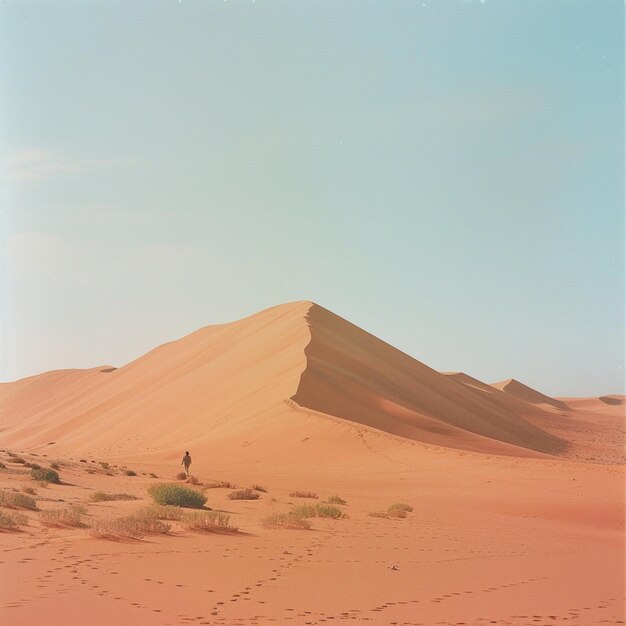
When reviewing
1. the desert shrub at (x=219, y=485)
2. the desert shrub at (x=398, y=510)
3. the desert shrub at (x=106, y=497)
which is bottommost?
the desert shrub at (x=398, y=510)

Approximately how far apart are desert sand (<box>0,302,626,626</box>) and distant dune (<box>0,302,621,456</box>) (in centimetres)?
21

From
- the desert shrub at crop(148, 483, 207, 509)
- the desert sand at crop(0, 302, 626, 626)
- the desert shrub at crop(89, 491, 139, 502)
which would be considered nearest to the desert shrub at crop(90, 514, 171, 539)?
the desert sand at crop(0, 302, 626, 626)

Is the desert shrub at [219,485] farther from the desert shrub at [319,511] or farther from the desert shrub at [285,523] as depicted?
the desert shrub at [285,523]

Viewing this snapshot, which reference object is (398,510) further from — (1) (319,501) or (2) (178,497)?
(2) (178,497)

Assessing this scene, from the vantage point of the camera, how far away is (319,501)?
66.4ft

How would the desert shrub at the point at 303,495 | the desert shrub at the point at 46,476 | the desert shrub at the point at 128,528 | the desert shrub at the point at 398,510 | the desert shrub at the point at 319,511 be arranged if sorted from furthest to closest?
the desert shrub at the point at 46,476, the desert shrub at the point at 303,495, the desert shrub at the point at 398,510, the desert shrub at the point at 319,511, the desert shrub at the point at 128,528

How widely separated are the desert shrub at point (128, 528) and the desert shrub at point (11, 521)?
1.07 m

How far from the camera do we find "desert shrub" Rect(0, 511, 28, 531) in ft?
40.0

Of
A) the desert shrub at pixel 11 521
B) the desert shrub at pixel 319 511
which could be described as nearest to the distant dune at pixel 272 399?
the desert shrub at pixel 319 511

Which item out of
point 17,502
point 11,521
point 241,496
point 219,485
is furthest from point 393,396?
point 11,521

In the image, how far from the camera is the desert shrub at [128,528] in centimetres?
1187

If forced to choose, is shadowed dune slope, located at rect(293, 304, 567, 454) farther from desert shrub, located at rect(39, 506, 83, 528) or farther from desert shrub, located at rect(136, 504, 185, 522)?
desert shrub, located at rect(39, 506, 83, 528)

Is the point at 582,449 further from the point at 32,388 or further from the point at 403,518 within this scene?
the point at 32,388

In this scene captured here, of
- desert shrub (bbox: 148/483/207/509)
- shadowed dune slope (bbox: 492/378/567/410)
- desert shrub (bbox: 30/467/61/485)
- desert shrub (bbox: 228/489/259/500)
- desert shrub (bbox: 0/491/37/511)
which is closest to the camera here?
desert shrub (bbox: 0/491/37/511)
